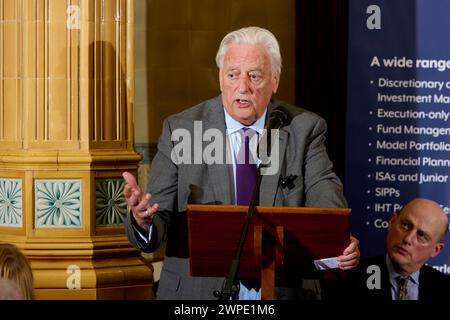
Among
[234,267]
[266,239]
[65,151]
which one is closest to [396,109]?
[65,151]

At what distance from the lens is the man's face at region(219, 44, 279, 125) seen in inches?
159

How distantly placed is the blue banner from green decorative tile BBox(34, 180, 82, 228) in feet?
4.65

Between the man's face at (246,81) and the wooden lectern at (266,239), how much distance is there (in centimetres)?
56

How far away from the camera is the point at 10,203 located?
5.80 metres

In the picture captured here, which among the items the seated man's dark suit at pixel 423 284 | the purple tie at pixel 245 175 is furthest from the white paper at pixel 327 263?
the seated man's dark suit at pixel 423 284

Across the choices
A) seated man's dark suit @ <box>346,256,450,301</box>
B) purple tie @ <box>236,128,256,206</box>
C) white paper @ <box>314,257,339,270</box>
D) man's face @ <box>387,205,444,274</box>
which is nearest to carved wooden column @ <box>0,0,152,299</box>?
seated man's dark suit @ <box>346,256,450,301</box>

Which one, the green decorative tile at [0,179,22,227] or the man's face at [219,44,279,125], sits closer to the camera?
the man's face at [219,44,279,125]

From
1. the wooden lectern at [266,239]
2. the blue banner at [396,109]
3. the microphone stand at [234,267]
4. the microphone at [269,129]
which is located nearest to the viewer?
the microphone stand at [234,267]

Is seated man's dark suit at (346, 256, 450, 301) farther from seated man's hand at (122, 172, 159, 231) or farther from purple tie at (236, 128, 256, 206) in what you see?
seated man's hand at (122, 172, 159, 231)

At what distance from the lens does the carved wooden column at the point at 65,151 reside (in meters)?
5.71

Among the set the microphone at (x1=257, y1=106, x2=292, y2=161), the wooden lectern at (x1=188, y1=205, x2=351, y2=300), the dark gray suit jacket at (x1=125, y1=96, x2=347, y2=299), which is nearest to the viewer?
the wooden lectern at (x1=188, y1=205, x2=351, y2=300)

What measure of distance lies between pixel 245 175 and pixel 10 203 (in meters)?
2.18

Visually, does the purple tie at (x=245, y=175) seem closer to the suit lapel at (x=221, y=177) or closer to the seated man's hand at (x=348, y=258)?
the suit lapel at (x=221, y=177)

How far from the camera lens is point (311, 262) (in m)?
3.71
